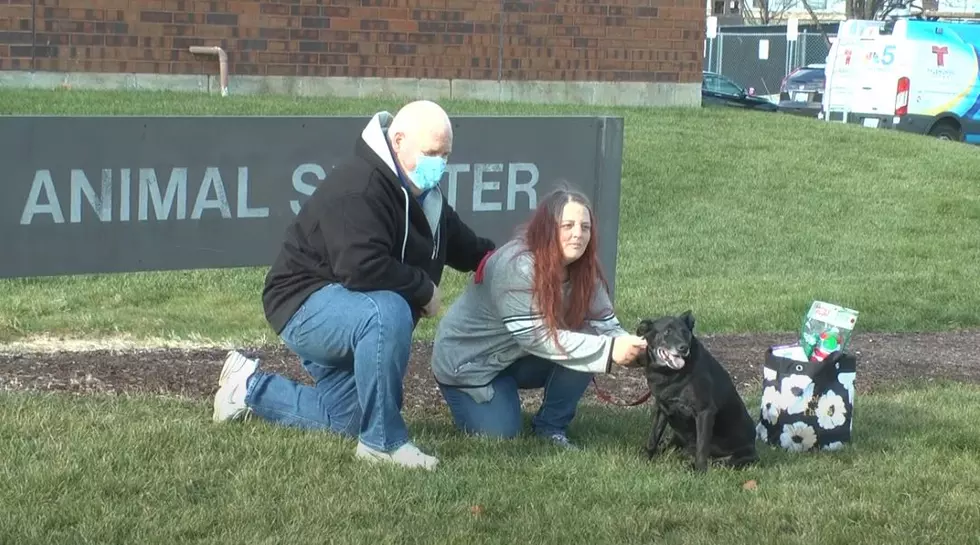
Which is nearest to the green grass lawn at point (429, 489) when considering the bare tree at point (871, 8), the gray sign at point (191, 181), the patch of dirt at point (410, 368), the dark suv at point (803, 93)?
the patch of dirt at point (410, 368)

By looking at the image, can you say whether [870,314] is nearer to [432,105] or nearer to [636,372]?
[636,372]

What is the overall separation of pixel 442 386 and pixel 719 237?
260 inches

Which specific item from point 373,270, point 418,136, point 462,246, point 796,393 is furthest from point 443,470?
point 796,393

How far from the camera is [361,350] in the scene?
450cm

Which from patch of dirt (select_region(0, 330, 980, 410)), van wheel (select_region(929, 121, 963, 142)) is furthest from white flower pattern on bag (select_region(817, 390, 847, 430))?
van wheel (select_region(929, 121, 963, 142))

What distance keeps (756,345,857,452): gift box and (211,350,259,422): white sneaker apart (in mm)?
2042

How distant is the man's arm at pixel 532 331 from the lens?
4.79 metres

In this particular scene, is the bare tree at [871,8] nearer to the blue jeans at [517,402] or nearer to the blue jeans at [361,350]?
the blue jeans at [517,402]

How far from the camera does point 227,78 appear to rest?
15.8 m

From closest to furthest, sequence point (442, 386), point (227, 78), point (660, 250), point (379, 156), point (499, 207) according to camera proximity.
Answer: point (379, 156) < point (442, 386) < point (499, 207) < point (660, 250) < point (227, 78)

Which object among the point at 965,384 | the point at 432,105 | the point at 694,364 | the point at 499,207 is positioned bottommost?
the point at 965,384

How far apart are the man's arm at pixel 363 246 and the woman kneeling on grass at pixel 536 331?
1.54 ft

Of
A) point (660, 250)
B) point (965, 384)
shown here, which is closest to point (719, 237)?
point (660, 250)

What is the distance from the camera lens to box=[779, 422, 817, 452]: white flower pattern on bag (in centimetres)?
520
